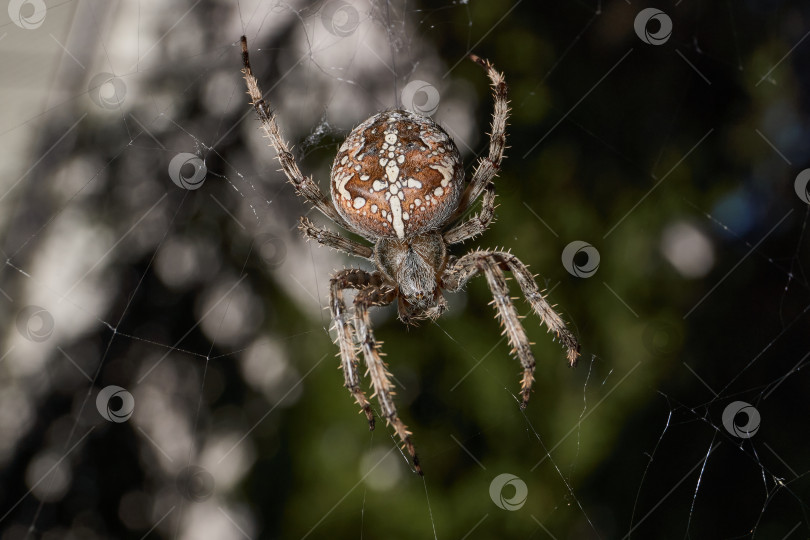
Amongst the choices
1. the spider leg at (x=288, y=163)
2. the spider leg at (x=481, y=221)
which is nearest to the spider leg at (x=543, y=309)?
the spider leg at (x=481, y=221)

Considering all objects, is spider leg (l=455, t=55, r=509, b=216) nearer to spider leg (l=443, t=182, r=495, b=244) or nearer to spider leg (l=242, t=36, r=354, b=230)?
spider leg (l=443, t=182, r=495, b=244)

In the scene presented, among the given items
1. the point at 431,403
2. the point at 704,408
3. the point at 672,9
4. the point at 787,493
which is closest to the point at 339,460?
the point at 431,403

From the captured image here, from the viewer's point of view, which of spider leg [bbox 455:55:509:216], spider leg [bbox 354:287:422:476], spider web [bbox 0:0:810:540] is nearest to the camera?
spider leg [bbox 354:287:422:476]

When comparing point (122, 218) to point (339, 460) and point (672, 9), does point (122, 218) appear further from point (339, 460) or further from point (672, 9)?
point (672, 9)

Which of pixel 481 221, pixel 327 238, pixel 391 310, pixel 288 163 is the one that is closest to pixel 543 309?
pixel 481 221

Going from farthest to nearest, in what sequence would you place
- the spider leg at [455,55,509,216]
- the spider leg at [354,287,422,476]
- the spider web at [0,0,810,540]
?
the spider web at [0,0,810,540]
the spider leg at [455,55,509,216]
the spider leg at [354,287,422,476]

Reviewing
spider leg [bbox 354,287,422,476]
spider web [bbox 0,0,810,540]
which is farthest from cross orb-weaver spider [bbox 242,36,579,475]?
spider web [bbox 0,0,810,540]
